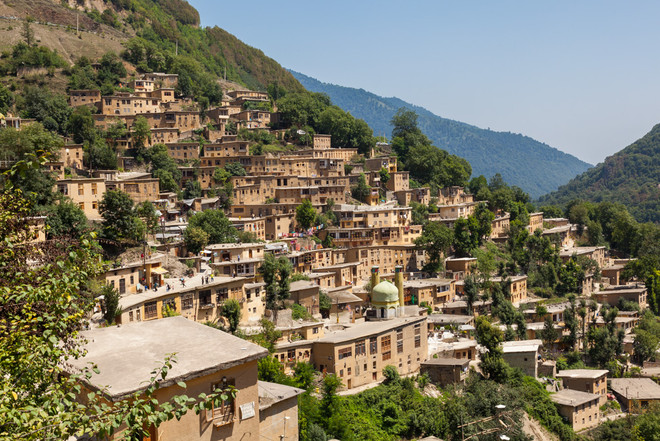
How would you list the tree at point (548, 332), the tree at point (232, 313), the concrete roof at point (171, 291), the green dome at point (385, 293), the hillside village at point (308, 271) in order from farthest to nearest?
1. the tree at point (548, 332)
2. the green dome at point (385, 293)
3. the tree at point (232, 313)
4. the concrete roof at point (171, 291)
5. the hillside village at point (308, 271)

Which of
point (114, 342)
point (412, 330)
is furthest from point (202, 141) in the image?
point (114, 342)

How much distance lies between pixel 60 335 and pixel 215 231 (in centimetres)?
3654

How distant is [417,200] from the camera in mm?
66000

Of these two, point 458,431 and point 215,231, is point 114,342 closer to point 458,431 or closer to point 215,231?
point 458,431

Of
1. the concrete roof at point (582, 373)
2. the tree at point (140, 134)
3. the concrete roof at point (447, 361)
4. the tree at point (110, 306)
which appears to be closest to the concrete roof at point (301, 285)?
the concrete roof at point (447, 361)

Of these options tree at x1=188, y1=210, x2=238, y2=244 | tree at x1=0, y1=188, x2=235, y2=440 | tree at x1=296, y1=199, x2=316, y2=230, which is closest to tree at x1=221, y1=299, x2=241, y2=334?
tree at x1=188, y1=210, x2=238, y2=244

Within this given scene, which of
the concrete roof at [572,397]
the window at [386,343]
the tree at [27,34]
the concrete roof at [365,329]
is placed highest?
the tree at [27,34]

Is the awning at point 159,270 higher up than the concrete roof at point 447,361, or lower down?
higher up

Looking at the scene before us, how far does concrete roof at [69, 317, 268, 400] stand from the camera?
872 centimetres

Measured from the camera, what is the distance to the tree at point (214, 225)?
145 feet

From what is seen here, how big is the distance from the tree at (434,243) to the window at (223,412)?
4425 cm

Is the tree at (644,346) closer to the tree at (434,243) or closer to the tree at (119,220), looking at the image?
the tree at (434,243)

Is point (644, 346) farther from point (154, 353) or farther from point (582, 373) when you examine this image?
point (154, 353)

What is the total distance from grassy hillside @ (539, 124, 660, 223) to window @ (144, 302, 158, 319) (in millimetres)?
108701
